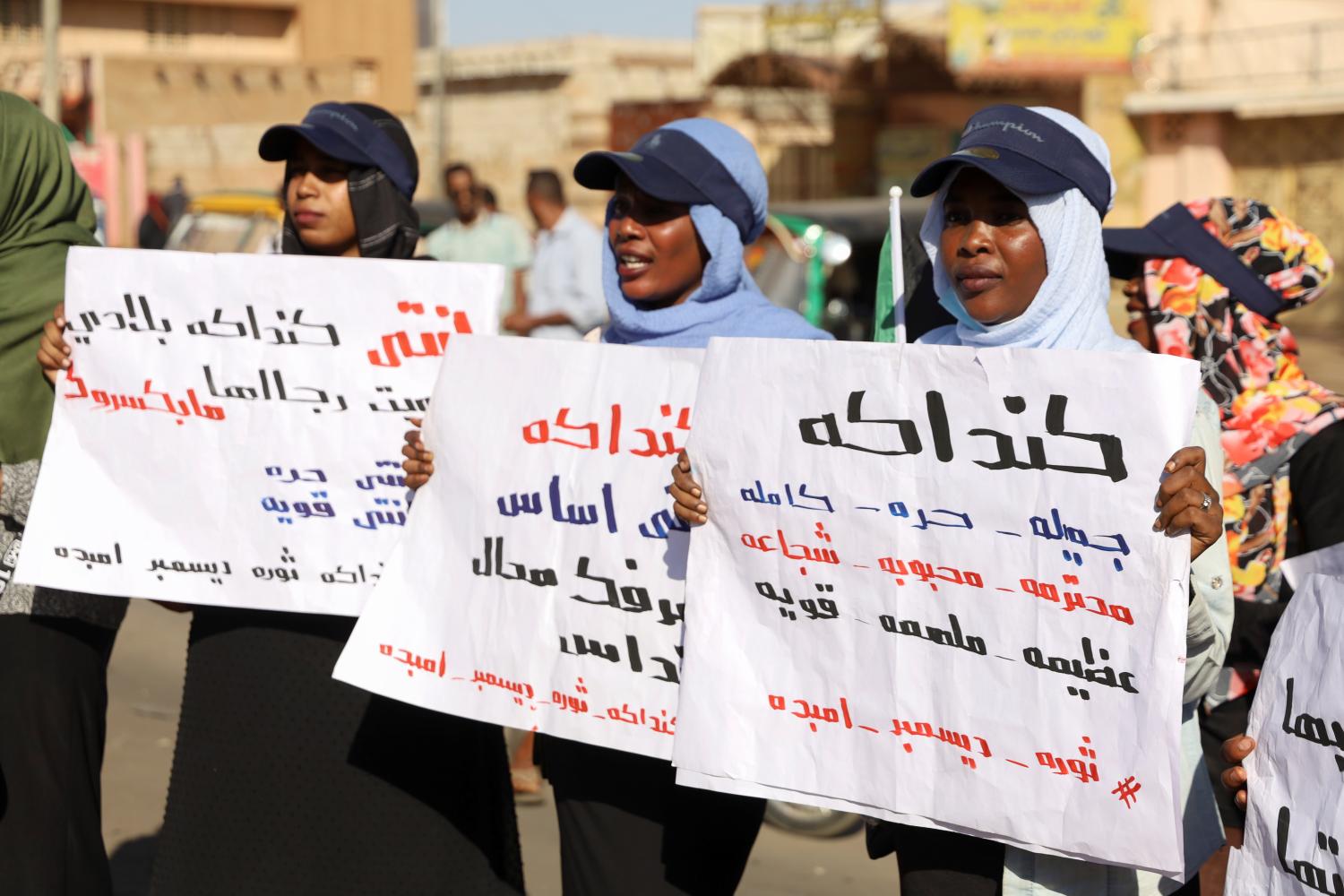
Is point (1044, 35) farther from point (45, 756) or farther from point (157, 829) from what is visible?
point (45, 756)

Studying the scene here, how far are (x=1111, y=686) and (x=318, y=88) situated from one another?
35.5 metres

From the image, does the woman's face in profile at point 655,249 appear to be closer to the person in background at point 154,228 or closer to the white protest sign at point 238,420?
the white protest sign at point 238,420

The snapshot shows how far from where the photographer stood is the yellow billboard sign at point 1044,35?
23.4m

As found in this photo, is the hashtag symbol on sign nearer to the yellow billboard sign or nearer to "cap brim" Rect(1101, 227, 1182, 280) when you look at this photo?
"cap brim" Rect(1101, 227, 1182, 280)

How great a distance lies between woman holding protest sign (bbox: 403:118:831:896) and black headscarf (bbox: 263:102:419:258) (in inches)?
15.4

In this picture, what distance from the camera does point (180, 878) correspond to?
10.6ft

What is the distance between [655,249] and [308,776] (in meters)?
1.24

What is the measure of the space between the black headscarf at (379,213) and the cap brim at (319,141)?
0.4 inches

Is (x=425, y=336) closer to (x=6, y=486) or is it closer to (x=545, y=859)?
(x=6, y=486)

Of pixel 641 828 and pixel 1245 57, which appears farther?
pixel 1245 57

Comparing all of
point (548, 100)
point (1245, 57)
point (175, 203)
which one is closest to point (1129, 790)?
point (175, 203)

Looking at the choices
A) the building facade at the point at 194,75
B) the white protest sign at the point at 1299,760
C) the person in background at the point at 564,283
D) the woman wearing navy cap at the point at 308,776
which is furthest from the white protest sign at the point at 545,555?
the building facade at the point at 194,75

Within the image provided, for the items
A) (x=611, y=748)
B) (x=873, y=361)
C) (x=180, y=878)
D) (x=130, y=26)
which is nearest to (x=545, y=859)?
(x=180, y=878)

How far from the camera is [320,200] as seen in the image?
331cm
